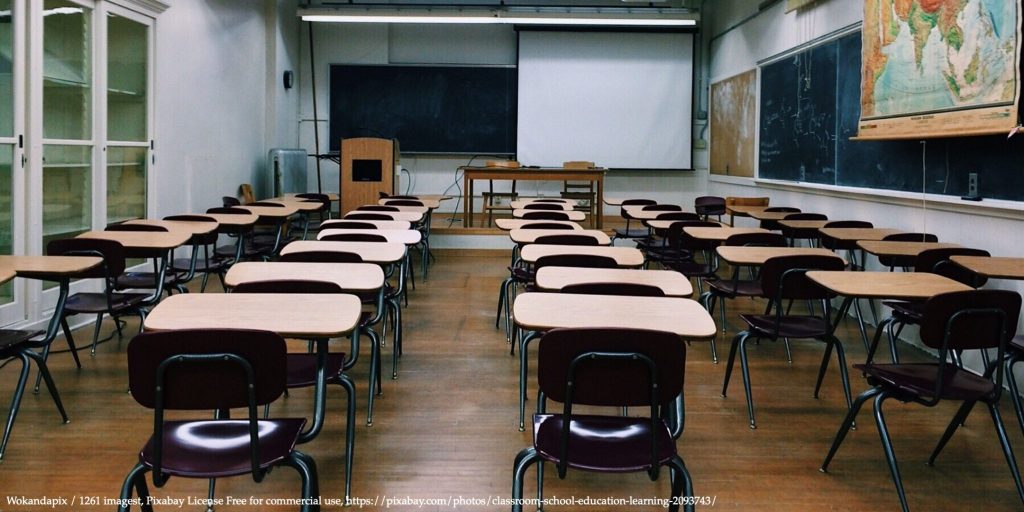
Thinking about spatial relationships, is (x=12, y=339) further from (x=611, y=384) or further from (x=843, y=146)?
(x=843, y=146)

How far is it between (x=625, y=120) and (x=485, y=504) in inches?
392

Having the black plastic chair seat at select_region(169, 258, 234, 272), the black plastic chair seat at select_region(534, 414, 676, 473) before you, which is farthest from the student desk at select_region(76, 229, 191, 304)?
the black plastic chair seat at select_region(534, 414, 676, 473)

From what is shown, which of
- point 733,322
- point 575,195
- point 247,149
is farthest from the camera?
point 575,195

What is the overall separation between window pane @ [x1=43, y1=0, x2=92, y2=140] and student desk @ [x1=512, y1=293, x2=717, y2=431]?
4312 mm

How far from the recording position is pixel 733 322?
589 centimetres

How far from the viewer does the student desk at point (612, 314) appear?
2.29 m

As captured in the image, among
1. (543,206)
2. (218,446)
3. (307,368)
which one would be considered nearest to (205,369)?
(218,446)

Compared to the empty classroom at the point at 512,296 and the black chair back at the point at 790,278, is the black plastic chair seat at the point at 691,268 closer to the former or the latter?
the empty classroom at the point at 512,296

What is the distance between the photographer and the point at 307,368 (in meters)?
2.91

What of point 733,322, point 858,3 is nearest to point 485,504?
point 733,322

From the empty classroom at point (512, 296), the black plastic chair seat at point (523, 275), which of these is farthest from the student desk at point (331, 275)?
the black plastic chair seat at point (523, 275)

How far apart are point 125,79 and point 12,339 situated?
4039mm

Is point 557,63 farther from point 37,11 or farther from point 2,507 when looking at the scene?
point 2,507

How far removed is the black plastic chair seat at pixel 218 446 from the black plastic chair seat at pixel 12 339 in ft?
4.33
